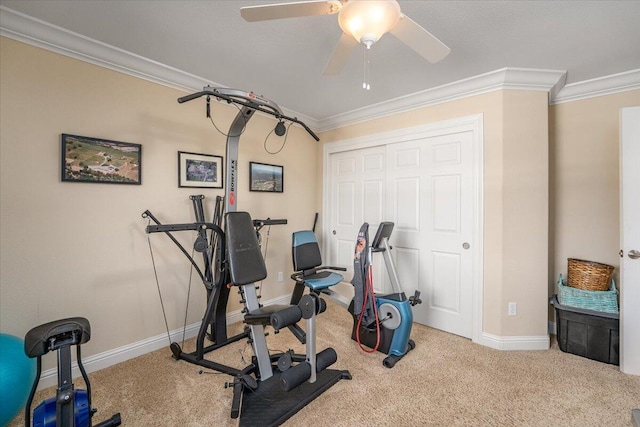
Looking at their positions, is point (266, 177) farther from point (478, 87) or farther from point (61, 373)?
point (61, 373)

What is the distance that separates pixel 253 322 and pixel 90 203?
1577mm

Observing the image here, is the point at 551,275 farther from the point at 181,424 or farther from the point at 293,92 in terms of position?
the point at 181,424

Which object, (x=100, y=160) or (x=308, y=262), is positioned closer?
(x=100, y=160)

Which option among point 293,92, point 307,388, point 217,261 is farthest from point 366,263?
point 293,92

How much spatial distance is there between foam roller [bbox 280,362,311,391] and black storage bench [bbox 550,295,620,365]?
2.32m

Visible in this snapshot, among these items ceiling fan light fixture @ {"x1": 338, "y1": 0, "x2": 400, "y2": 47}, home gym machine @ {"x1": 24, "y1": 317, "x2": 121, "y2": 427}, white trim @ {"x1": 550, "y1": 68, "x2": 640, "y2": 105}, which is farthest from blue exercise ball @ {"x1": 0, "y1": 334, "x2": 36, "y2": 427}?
white trim @ {"x1": 550, "y1": 68, "x2": 640, "y2": 105}

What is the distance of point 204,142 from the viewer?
2.87 m

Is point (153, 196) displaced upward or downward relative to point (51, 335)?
upward

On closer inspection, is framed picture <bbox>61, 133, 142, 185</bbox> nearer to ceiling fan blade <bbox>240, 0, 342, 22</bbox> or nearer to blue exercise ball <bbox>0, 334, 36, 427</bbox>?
blue exercise ball <bbox>0, 334, 36, 427</bbox>

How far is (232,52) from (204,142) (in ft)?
3.15

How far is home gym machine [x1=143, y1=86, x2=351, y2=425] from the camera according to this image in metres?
1.71

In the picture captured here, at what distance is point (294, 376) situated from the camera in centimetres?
171

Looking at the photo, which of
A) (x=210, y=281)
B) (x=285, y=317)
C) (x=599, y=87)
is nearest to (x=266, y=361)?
(x=285, y=317)

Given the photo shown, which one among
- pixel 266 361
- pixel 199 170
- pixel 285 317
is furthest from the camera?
pixel 199 170
